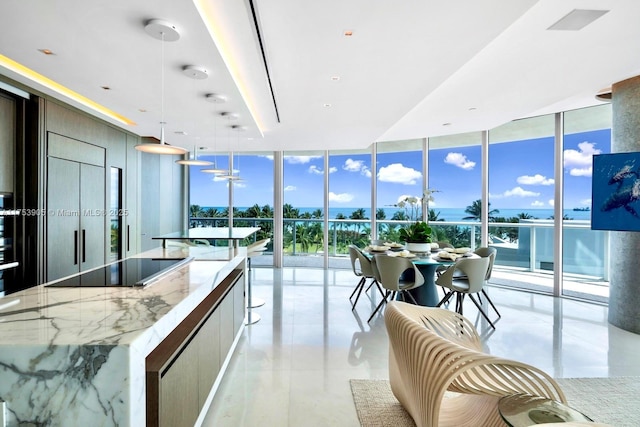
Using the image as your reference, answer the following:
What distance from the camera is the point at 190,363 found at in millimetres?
1821

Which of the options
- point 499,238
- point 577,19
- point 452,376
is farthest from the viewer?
point 499,238

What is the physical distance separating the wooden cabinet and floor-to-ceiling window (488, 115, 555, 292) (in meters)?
5.19

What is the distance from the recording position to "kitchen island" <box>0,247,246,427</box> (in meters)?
1.22

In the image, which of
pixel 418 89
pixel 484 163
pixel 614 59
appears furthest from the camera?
pixel 484 163

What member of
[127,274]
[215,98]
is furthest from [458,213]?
[127,274]

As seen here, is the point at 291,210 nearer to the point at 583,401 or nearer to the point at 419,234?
the point at 419,234

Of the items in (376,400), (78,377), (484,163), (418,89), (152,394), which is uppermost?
(418,89)

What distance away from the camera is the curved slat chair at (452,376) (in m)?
1.54

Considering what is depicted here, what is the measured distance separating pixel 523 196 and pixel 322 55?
4727 millimetres

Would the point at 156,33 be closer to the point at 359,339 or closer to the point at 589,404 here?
the point at 359,339

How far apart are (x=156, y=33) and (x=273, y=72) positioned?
3.68 feet

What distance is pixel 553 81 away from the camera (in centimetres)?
365

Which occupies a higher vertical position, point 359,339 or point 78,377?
point 78,377

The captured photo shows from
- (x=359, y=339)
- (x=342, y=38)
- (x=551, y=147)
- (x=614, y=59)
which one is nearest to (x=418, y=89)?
(x=342, y=38)
